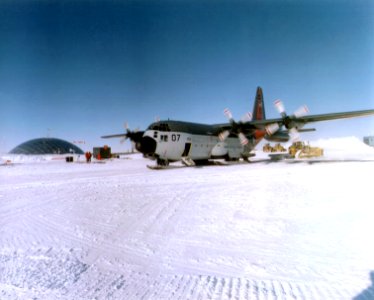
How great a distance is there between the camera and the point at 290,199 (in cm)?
824

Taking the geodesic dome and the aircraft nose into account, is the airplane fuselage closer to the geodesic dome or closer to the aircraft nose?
the aircraft nose

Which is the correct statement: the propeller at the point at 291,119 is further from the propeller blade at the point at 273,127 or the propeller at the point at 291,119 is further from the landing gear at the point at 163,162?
the landing gear at the point at 163,162

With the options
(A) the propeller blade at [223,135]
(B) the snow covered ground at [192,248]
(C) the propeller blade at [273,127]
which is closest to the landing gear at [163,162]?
(A) the propeller blade at [223,135]

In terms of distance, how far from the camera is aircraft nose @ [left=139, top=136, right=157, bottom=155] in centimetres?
2038

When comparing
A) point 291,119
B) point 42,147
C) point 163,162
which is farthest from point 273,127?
point 42,147

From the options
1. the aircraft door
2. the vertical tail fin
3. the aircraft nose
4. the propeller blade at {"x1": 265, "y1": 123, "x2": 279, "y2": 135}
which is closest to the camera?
the aircraft nose

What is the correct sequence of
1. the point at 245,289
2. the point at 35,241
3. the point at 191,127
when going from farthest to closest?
1. the point at 191,127
2. the point at 35,241
3. the point at 245,289

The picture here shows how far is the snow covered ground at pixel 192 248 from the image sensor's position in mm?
3539

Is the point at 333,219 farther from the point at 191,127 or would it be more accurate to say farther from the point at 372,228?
the point at 191,127

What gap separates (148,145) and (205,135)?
247 inches

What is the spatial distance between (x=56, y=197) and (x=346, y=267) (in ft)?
30.2

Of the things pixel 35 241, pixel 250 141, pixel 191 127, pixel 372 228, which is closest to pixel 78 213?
pixel 35 241

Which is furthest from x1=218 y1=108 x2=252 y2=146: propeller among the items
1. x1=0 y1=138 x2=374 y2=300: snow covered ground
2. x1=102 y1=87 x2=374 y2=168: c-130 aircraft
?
x1=0 y1=138 x2=374 y2=300: snow covered ground

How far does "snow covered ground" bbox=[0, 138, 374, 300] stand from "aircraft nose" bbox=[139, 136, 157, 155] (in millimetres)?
11687
